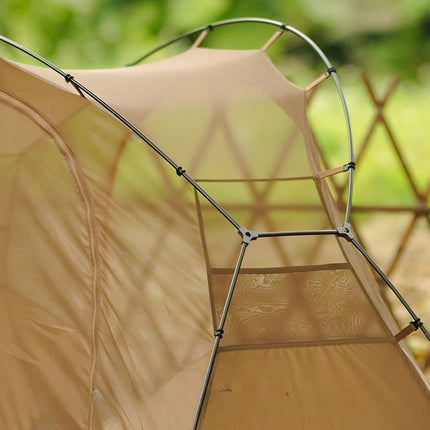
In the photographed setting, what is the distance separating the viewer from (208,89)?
1.72 meters

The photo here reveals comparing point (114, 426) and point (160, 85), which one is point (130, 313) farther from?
point (160, 85)

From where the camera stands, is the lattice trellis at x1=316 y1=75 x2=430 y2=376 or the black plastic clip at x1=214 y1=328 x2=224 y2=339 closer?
the black plastic clip at x1=214 y1=328 x2=224 y2=339

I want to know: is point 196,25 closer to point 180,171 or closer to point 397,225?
point 397,225

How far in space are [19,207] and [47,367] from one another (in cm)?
30

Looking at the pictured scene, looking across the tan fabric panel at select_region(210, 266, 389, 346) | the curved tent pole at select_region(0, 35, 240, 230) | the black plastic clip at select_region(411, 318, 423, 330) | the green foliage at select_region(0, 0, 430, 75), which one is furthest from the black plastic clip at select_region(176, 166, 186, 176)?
the green foliage at select_region(0, 0, 430, 75)

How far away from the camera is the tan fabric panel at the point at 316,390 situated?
58.2 inches

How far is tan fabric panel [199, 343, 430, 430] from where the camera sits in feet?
4.85

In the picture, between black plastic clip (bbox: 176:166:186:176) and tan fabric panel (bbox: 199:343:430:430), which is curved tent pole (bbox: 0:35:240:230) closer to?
black plastic clip (bbox: 176:166:186:176)

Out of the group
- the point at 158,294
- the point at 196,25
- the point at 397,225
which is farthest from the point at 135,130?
the point at 196,25

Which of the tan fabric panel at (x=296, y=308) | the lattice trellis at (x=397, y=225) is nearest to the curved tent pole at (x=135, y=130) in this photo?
the tan fabric panel at (x=296, y=308)

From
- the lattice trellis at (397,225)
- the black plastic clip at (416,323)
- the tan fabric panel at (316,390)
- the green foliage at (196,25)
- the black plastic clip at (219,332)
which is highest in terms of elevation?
the green foliage at (196,25)

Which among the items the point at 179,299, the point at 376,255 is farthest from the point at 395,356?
the point at 376,255

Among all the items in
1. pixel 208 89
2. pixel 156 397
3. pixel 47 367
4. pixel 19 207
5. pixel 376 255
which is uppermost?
pixel 376 255

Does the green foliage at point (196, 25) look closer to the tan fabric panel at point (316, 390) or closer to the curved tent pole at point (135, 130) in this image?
the curved tent pole at point (135, 130)
